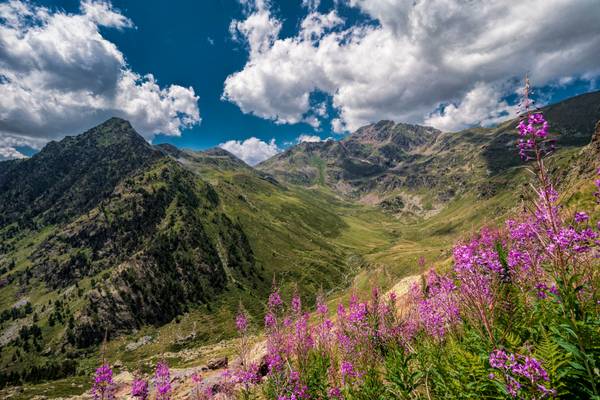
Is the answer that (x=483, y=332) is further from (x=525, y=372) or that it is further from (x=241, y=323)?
(x=241, y=323)

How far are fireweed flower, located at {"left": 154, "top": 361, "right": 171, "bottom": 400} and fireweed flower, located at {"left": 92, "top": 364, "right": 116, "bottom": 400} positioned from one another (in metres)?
1.79

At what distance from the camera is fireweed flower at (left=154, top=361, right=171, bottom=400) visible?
462 inches

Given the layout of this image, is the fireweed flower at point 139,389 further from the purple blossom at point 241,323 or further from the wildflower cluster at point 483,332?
the purple blossom at point 241,323

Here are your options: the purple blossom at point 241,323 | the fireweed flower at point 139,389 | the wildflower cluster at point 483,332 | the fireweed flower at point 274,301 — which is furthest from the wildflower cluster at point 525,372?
the fireweed flower at point 139,389

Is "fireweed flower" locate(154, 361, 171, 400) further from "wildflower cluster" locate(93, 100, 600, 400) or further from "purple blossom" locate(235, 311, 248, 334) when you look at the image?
"purple blossom" locate(235, 311, 248, 334)

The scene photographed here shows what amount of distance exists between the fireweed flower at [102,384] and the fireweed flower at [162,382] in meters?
1.79

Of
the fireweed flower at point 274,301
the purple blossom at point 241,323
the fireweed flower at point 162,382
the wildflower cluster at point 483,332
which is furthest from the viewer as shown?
the fireweed flower at point 274,301

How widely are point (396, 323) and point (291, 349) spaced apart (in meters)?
5.12

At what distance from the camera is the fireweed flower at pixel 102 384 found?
386 inches

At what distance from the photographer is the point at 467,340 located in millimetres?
8453

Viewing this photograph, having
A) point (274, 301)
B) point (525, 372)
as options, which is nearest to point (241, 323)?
point (274, 301)

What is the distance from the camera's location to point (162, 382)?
12297 mm

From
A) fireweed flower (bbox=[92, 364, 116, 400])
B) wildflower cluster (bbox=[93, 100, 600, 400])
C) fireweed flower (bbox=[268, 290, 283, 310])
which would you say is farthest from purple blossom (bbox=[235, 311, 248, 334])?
fireweed flower (bbox=[92, 364, 116, 400])

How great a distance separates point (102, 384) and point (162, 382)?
2.82 meters
